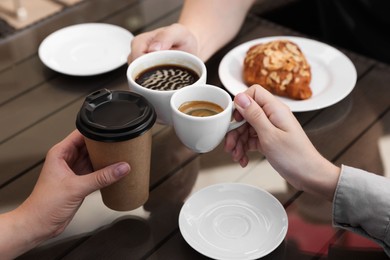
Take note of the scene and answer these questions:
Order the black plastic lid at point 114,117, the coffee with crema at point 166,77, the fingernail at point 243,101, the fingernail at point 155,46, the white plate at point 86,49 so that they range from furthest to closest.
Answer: the white plate at point 86,49, the fingernail at point 155,46, the coffee with crema at point 166,77, the fingernail at point 243,101, the black plastic lid at point 114,117

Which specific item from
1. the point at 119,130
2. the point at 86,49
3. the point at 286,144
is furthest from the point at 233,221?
the point at 86,49

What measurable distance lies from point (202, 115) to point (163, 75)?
148 millimetres

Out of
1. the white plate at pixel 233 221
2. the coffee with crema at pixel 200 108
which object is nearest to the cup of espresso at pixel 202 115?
the coffee with crema at pixel 200 108

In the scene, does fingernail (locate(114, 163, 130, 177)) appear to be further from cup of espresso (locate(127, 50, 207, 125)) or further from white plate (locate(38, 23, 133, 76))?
white plate (locate(38, 23, 133, 76))

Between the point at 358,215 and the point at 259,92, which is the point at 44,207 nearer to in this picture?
the point at 259,92

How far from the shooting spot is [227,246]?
909 millimetres

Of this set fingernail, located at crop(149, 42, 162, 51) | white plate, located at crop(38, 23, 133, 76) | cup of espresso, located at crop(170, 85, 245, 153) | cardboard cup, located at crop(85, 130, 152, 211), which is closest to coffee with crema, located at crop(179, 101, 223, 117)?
cup of espresso, located at crop(170, 85, 245, 153)

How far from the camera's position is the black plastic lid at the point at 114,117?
0.82 meters

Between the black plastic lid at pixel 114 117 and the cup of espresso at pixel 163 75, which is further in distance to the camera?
the cup of espresso at pixel 163 75

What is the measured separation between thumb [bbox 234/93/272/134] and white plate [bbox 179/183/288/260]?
14 centimetres

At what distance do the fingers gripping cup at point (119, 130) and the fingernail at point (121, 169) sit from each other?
0.01m

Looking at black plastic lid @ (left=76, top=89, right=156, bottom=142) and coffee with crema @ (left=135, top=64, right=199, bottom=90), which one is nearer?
black plastic lid @ (left=76, top=89, right=156, bottom=142)

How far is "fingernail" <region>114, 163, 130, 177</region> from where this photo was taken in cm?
86

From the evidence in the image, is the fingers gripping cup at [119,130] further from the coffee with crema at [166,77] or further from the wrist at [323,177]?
the wrist at [323,177]
